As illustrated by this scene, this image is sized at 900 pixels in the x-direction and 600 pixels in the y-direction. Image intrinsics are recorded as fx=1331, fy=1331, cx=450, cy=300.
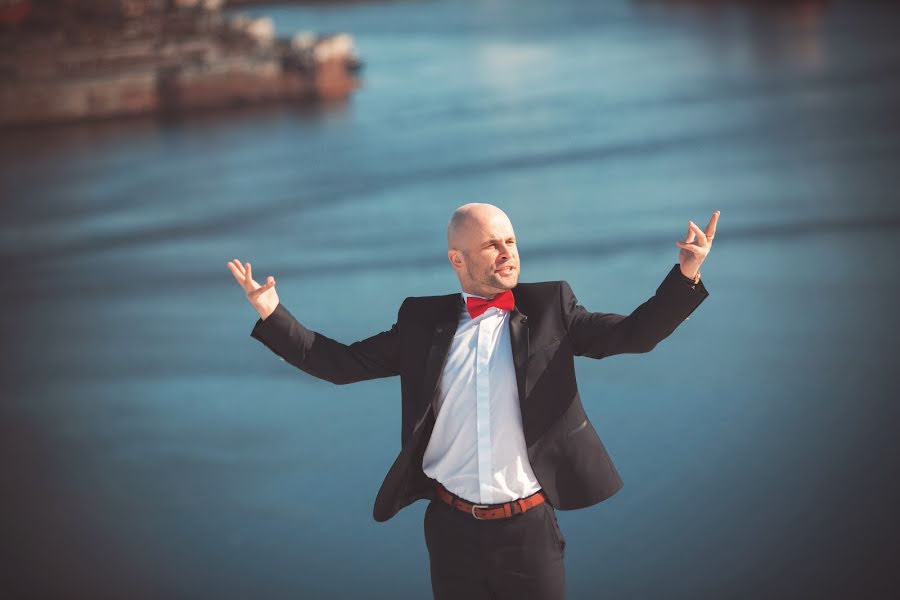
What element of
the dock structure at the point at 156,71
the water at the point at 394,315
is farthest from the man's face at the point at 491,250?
the dock structure at the point at 156,71

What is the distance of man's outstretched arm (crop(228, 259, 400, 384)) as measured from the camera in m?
3.28

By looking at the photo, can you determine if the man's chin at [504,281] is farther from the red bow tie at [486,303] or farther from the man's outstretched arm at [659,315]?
the man's outstretched arm at [659,315]

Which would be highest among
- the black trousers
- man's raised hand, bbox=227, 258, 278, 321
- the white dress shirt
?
man's raised hand, bbox=227, 258, 278, 321

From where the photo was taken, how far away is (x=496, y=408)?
10.4 ft

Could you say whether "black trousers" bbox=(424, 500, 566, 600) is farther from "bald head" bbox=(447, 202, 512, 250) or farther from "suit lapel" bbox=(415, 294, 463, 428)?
"bald head" bbox=(447, 202, 512, 250)

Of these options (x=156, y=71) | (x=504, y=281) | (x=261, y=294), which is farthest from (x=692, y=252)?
(x=156, y=71)

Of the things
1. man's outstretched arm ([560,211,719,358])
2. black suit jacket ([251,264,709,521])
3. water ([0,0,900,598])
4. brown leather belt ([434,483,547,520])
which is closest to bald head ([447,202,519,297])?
black suit jacket ([251,264,709,521])

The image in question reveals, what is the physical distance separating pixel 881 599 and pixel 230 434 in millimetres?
3102

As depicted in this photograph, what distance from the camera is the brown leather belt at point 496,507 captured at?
314cm

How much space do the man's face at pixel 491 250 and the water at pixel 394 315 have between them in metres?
1.78

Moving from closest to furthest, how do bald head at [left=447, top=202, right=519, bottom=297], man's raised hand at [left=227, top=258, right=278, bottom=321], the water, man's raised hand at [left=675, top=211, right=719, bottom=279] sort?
man's raised hand at [left=675, top=211, right=719, bottom=279] < bald head at [left=447, top=202, right=519, bottom=297] < man's raised hand at [left=227, top=258, right=278, bottom=321] < the water

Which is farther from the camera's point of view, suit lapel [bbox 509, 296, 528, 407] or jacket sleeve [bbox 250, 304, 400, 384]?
jacket sleeve [bbox 250, 304, 400, 384]

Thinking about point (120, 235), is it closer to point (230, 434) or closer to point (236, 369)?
point (236, 369)

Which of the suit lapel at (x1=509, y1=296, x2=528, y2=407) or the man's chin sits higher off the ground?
the man's chin
